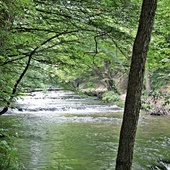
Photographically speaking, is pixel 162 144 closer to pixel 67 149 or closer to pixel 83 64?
pixel 67 149

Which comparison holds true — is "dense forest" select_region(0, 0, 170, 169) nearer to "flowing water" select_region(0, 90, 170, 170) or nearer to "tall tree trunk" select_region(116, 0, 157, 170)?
"flowing water" select_region(0, 90, 170, 170)

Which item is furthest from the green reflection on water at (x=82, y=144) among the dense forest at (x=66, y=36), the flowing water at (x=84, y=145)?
the dense forest at (x=66, y=36)

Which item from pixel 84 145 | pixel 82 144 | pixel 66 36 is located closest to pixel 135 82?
pixel 66 36

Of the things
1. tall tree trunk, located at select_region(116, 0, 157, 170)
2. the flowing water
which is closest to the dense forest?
the flowing water

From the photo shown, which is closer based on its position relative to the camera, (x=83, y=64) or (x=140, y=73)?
(x=140, y=73)

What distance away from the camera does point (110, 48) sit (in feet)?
22.1

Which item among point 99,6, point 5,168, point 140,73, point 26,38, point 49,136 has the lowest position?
point 49,136

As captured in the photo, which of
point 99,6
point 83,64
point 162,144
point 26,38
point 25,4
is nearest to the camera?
point 25,4

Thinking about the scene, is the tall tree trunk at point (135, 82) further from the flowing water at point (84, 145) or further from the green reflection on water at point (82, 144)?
the green reflection on water at point (82, 144)

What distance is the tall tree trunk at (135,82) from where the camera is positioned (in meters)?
3.81

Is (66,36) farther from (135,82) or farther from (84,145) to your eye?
(84,145)

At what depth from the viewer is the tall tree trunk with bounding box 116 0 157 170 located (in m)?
3.81

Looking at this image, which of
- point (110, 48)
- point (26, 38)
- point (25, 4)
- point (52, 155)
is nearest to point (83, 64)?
point (110, 48)

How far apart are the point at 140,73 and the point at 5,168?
2463mm
